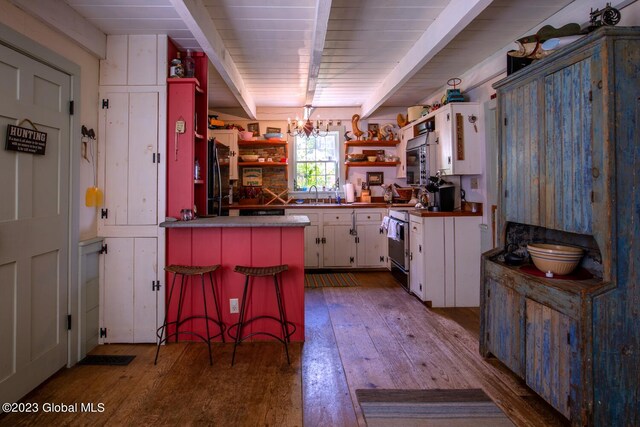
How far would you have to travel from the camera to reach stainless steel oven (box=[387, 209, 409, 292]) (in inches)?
173

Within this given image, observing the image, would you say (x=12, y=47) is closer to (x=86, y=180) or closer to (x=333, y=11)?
(x=86, y=180)

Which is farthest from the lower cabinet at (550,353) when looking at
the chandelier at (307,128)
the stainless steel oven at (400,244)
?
the chandelier at (307,128)

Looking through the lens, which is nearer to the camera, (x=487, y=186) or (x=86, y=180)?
(x=86, y=180)

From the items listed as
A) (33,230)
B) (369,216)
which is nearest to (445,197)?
(369,216)

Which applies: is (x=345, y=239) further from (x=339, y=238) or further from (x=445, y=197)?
(x=445, y=197)

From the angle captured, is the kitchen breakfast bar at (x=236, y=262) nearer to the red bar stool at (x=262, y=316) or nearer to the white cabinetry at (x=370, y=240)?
the red bar stool at (x=262, y=316)

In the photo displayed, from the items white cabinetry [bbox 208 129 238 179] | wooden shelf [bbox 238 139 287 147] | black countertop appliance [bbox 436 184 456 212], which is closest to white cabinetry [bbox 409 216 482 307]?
black countertop appliance [bbox 436 184 456 212]

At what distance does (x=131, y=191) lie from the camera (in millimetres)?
2957

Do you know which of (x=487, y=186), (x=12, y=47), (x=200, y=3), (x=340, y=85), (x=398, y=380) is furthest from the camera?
(x=340, y=85)

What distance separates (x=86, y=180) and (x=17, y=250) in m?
0.83

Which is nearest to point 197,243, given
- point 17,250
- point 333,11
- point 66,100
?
point 17,250

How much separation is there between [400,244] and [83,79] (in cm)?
362

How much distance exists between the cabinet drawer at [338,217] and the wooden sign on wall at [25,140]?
367 cm

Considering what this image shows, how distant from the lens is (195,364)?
8.54 feet
